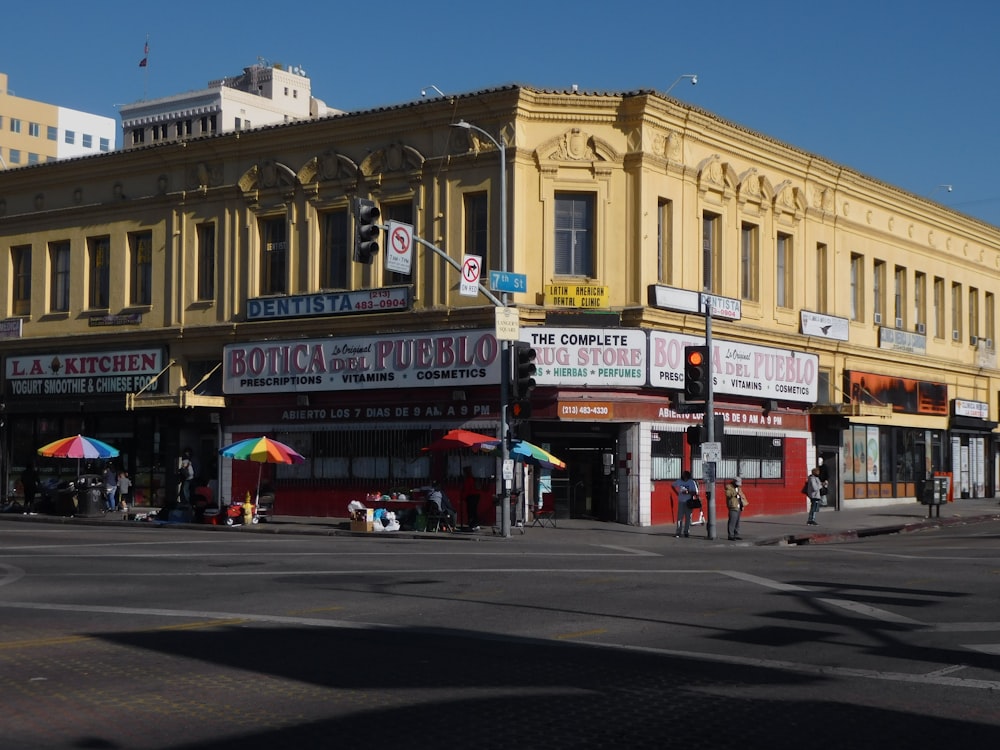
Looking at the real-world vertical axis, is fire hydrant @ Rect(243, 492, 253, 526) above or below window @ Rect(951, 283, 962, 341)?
below

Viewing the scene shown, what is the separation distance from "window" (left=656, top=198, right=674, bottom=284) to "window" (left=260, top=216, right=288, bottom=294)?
39.9 feet

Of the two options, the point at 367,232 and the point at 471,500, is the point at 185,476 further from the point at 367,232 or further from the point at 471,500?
the point at 367,232

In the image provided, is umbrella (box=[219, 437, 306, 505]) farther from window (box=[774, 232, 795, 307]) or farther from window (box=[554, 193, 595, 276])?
window (box=[774, 232, 795, 307])

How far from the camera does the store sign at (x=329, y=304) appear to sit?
125ft

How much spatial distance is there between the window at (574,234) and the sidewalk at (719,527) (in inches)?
291

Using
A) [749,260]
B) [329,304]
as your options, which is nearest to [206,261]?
[329,304]

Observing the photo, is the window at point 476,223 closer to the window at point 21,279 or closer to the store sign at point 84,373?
the store sign at point 84,373

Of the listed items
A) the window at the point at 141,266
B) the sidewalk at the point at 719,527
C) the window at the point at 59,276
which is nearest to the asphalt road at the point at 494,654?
the sidewalk at the point at 719,527

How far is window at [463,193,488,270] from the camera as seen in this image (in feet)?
121

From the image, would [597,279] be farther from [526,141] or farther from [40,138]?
[40,138]

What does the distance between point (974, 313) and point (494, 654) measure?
48753mm

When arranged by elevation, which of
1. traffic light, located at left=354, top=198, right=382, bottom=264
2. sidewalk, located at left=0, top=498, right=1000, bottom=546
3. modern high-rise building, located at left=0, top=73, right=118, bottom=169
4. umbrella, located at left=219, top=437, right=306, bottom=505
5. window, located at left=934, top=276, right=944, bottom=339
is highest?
modern high-rise building, located at left=0, top=73, right=118, bottom=169

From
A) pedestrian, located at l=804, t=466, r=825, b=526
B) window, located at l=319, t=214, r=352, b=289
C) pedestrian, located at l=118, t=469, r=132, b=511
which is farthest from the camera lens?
pedestrian, located at l=118, t=469, r=132, b=511

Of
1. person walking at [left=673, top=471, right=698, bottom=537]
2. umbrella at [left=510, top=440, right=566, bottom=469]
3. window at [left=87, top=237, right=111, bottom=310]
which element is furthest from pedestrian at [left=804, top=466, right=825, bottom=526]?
window at [left=87, top=237, right=111, bottom=310]
